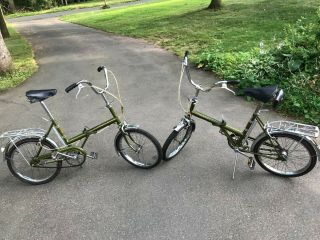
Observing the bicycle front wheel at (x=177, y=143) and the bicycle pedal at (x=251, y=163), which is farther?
the bicycle front wheel at (x=177, y=143)

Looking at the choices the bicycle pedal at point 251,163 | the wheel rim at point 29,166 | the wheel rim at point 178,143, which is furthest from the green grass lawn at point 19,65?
the bicycle pedal at point 251,163

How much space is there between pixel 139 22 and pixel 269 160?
45.6 feet

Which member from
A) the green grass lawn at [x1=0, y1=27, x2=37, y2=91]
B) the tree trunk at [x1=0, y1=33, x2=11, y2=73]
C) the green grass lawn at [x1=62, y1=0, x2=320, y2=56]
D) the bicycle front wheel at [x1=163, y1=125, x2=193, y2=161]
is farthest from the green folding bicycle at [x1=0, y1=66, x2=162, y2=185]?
the green grass lawn at [x1=62, y1=0, x2=320, y2=56]

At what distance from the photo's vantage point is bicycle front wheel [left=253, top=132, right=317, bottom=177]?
A: 4.45 m

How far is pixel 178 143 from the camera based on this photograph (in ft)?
17.4

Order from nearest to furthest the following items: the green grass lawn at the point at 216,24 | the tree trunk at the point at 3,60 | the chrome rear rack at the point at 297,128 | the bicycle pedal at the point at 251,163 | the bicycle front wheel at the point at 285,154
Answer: the chrome rear rack at the point at 297,128
the bicycle front wheel at the point at 285,154
the bicycle pedal at the point at 251,163
the tree trunk at the point at 3,60
the green grass lawn at the point at 216,24

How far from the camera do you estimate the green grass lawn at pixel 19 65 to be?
30.5 feet

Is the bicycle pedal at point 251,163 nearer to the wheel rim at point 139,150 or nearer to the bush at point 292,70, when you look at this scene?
the wheel rim at point 139,150

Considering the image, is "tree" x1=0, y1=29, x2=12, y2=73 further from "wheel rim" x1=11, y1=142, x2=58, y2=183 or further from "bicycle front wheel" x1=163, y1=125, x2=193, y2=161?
"bicycle front wheel" x1=163, y1=125, x2=193, y2=161

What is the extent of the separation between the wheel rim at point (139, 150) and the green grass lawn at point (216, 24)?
6333mm

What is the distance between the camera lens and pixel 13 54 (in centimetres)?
1266

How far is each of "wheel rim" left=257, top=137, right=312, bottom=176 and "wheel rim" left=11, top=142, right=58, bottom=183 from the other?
9.80ft

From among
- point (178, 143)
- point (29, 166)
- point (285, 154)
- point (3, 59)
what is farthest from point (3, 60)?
point (285, 154)

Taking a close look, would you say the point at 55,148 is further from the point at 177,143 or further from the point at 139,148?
the point at 177,143
